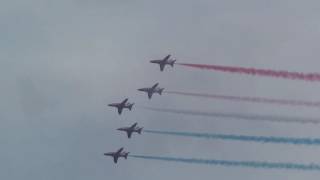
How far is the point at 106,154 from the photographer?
514 feet

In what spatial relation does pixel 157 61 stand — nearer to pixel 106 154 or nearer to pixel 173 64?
pixel 173 64

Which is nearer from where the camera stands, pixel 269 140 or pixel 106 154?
pixel 269 140

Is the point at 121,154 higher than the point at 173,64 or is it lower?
lower

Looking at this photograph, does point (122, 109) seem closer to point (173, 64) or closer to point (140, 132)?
point (140, 132)

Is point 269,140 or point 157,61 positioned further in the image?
point 157,61

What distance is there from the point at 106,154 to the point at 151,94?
18.3 meters

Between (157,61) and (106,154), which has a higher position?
(157,61)

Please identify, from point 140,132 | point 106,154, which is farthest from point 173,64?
point 106,154

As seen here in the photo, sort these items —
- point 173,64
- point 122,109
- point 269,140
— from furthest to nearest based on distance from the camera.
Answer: point 122,109, point 173,64, point 269,140

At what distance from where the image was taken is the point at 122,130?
15250 cm

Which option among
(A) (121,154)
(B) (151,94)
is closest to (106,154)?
(A) (121,154)

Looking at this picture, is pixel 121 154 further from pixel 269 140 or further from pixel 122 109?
pixel 269 140

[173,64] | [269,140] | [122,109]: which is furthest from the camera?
[122,109]

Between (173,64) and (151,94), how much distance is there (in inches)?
296
